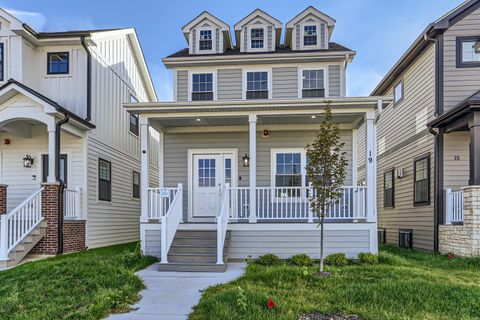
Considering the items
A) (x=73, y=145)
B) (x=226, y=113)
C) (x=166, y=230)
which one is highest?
(x=226, y=113)

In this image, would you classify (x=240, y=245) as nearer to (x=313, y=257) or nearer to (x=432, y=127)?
(x=313, y=257)

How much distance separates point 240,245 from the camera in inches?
328

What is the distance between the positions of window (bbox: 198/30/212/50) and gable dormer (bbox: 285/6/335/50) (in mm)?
2430

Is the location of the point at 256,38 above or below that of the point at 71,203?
above

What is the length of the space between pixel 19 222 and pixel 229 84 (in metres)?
6.54

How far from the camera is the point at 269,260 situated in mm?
7672

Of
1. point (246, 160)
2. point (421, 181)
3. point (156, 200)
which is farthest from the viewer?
point (421, 181)

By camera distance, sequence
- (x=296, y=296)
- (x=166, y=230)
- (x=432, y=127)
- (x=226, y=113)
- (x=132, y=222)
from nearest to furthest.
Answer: (x=296, y=296), (x=166, y=230), (x=226, y=113), (x=432, y=127), (x=132, y=222)

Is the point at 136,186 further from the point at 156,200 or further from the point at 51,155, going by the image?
the point at 156,200

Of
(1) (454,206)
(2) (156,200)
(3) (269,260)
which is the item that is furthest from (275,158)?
(1) (454,206)

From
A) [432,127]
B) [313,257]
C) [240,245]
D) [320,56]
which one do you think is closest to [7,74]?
[240,245]

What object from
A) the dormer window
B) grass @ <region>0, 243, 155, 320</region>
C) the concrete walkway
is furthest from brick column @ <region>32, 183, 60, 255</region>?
the dormer window

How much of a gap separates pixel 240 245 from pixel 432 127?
6.19 meters

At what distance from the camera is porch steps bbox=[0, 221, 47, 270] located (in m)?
7.60
